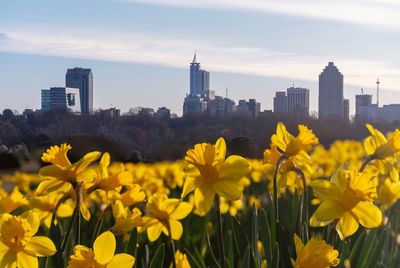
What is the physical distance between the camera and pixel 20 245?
1.21 meters

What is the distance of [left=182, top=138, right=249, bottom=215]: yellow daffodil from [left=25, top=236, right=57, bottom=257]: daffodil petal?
1.01 ft

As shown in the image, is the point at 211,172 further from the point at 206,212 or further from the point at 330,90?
the point at 330,90

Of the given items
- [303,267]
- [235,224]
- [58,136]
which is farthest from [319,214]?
[58,136]

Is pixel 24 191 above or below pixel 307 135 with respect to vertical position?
below

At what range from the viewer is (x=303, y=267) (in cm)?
110

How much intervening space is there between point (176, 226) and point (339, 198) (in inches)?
21.0

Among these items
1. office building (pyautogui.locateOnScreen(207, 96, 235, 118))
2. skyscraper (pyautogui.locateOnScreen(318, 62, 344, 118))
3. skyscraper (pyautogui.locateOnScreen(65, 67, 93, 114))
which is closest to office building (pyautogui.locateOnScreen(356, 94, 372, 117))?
skyscraper (pyautogui.locateOnScreen(318, 62, 344, 118))

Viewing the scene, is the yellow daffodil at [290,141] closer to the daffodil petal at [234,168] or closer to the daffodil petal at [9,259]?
the daffodil petal at [234,168]

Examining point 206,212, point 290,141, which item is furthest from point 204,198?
point 290,141

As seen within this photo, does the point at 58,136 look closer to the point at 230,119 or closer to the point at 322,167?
the point at 230,119

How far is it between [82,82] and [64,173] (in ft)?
230

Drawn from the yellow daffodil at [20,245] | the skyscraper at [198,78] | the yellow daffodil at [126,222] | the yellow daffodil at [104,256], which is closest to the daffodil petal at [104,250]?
the yellow daffodil at [104,256]

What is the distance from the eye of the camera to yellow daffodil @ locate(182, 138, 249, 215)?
49.9 inches

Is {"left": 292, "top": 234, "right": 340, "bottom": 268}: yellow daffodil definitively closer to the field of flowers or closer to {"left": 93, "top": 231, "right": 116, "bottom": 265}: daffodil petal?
the field of flowers
